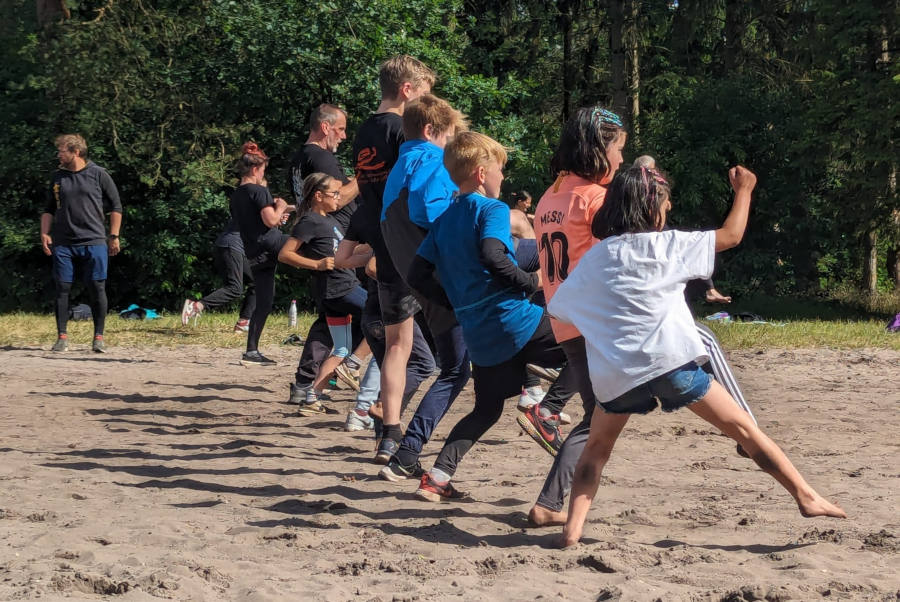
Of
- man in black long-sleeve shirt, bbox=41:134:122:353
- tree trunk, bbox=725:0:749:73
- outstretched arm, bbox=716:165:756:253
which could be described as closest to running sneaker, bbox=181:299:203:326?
man in black long-sleeve shirt, bbox=41:134:122:353

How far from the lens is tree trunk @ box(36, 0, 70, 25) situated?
67.8 feet

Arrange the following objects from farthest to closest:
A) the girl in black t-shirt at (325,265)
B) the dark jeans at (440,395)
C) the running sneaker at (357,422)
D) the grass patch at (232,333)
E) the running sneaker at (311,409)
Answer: the grass patch at (232,333) < the running sneaker at (311,409) < the girl in black t-shirt at (325,265) < the running sneaker at (357,422) < the dark jeans at (440,395)

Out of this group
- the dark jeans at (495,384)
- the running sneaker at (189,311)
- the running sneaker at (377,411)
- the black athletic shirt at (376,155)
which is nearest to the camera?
Answer: the dark jeans at (495,384)

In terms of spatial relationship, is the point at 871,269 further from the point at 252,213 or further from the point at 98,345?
the point at 98,345

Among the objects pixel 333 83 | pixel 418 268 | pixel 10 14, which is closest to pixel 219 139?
pixel 333 83

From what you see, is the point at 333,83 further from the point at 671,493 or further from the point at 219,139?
the point at 671,493

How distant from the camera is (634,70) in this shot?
26812 millimetres

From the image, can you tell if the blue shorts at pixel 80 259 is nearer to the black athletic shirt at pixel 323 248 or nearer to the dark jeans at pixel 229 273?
the dark jeans at pixel 229 273

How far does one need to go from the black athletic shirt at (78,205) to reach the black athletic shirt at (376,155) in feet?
20.3

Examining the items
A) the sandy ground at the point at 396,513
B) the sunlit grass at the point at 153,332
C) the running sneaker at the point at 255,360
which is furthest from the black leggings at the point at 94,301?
the sandy ground at the point at 396,513

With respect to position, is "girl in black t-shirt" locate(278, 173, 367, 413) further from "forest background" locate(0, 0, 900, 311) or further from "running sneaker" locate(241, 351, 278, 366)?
"forest background" locate(0, 0, 900, 311)

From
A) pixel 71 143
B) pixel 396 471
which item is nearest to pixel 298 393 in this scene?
pixel 396 471

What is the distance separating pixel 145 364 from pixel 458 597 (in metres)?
7.87

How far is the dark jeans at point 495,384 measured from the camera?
16.9 ft
